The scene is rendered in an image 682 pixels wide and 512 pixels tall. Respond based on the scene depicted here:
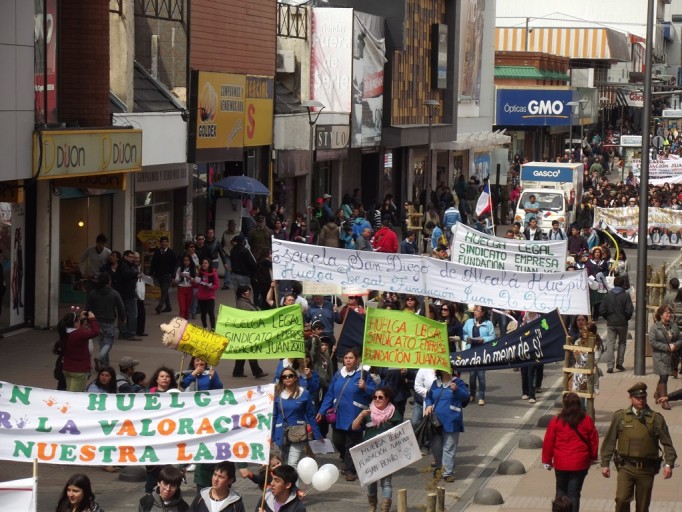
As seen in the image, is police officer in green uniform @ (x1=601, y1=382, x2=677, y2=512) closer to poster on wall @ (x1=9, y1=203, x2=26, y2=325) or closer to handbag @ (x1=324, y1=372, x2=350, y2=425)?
handbag @ (x1=324, y1=372, x2=350, y2=425)

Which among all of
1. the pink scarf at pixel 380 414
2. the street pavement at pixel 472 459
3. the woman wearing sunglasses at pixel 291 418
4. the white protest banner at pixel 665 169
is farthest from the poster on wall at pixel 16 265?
the white protest banner at pixel 665 169

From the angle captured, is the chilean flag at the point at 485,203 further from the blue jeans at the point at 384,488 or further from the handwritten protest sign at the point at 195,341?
the blue jeans at the point at 384,488

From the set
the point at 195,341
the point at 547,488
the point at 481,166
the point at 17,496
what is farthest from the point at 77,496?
the point at 481,166

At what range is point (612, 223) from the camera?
4197 cm

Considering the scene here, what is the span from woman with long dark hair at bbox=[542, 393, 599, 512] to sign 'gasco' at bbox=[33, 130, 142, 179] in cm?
1109

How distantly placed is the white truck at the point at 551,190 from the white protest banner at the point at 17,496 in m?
33.0

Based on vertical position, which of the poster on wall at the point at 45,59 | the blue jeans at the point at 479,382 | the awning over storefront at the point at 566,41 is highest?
the awning over storefront at the point at 566,41

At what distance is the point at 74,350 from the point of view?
53.0 ft

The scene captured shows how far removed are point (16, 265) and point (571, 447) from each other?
42.3 ft

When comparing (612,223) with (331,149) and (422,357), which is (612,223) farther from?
(422,357)

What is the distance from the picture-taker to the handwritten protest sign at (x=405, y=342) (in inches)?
569

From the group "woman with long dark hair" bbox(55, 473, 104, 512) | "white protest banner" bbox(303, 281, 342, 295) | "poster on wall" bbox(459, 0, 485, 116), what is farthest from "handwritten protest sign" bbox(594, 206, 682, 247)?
"woman with long dark hair" bbox(55, 473, 104, 512)

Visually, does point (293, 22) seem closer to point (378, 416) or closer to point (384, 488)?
point (378, 416)

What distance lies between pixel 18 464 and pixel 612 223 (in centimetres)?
A: 2956
